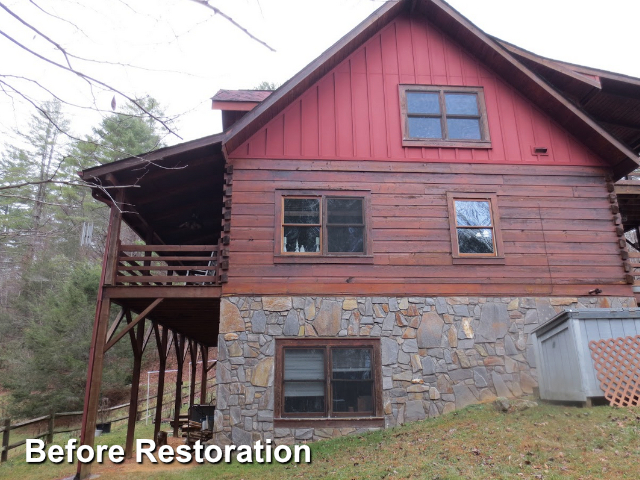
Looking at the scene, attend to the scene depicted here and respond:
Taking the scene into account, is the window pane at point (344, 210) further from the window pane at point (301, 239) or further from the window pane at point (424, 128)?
the window pane at point (424, 128)

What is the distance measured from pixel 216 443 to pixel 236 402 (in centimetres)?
74

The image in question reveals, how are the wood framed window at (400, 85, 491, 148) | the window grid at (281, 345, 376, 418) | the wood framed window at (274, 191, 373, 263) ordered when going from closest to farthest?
the window grid at (281, 345, 376, 418)
the wood framed window at (274, 191, 373, 263)
the wood framed window at (400, 85, 491, 148)

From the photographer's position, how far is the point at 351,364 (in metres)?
9.11

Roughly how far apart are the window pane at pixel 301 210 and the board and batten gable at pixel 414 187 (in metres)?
0.25

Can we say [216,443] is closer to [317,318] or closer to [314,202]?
[317,318]

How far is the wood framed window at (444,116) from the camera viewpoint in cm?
1054

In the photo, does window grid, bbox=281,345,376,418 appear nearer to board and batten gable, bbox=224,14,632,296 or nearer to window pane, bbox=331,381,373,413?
window pane, bbox=331,381,373,413

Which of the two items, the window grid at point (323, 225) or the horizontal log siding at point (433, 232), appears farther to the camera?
the window grid at point (323, 225)

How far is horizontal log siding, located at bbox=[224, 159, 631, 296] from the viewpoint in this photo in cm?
954

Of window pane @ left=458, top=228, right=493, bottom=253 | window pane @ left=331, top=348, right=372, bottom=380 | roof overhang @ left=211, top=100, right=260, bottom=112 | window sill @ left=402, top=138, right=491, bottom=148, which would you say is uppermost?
roof overhang @ left=211, top=100, right=260, bottom=112

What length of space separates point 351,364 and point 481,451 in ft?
10.2

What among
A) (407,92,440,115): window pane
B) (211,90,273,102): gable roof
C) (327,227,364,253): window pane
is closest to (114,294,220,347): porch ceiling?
(327,227,364,253): window pane

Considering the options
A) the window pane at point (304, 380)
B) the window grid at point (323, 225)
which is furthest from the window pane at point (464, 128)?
the window pane at point (304, 380)

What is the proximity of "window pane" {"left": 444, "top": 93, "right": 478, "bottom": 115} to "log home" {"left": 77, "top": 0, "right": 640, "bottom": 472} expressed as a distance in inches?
1.4
